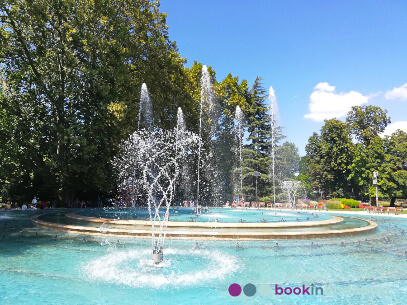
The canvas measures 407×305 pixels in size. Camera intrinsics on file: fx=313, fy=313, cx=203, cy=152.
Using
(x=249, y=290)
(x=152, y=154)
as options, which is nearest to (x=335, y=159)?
(x=152, y=154)

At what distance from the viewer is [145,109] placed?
2680cm

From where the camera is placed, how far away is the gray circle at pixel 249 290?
18.2ft

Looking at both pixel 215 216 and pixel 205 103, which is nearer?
pixel 215 216

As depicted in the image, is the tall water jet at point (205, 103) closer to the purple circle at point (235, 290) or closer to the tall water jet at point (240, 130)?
the tall water jet at point (240, 130)

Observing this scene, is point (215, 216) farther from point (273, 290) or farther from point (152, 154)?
point (273, 290)

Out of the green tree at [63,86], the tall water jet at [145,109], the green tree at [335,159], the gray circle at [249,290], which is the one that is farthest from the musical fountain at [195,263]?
the green tree at [335,159]

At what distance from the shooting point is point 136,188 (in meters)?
29.3

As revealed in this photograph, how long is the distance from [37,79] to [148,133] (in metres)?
9.60

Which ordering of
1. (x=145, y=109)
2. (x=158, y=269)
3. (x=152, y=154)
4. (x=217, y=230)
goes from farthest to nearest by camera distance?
(x=152, y=154)
(x=145, y=109)
(x=217, y=230)
(x=158, y=269)

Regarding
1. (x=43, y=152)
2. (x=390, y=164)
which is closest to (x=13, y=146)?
(x=43, y=152)

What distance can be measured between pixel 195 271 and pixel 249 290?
147 centimetres

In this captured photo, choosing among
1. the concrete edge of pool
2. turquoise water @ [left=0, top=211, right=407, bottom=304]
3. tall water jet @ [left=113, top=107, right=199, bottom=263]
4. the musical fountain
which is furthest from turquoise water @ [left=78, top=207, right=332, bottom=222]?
turquoise water @ [left=0, top=211, right=407, bottom=304]

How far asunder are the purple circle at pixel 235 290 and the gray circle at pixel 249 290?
0.31 feet

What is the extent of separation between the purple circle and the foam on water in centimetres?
54
